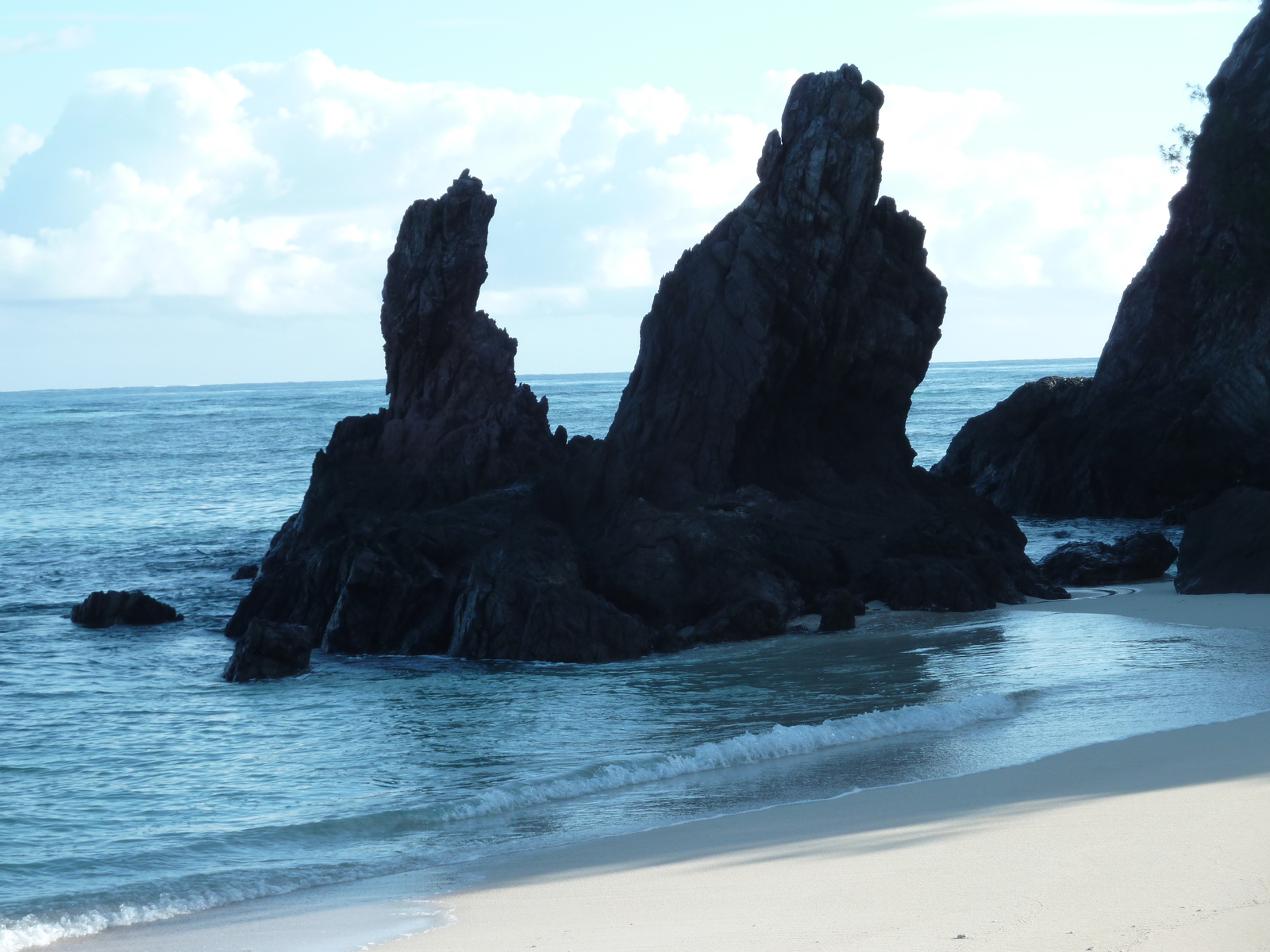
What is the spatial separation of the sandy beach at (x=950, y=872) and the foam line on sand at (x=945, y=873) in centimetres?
2

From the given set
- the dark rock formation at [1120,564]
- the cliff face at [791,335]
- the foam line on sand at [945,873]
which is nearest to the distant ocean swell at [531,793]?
the foam line on sand at [945,873]

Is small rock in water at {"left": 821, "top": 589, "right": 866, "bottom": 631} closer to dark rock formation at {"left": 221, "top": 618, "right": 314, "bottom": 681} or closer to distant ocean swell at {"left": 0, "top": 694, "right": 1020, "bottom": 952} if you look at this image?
distant ocean swell at {"left": 0, "top": 694, "right": 1020, "bottom": 952}

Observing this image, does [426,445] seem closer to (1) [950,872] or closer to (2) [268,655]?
(2) [268,655]

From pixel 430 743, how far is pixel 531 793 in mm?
2951

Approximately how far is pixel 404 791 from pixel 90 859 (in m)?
2.76

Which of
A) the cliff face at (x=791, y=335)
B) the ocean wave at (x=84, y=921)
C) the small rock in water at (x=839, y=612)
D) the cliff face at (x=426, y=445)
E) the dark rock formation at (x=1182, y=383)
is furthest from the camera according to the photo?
the dark rock formation at (x=1182, y=383)

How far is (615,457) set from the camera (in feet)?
74.1

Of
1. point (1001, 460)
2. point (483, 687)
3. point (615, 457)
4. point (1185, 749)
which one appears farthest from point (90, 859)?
point (1001, 460)

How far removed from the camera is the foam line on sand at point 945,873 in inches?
244

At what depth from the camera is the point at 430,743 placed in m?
14.1

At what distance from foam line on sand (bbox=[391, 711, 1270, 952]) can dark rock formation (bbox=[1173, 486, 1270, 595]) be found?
1086 centimetres

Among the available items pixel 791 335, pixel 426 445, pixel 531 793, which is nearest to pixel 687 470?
pixel 791 335

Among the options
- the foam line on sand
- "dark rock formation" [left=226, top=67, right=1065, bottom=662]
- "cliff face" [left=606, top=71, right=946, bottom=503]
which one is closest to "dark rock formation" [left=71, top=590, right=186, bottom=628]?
"dark rock formation" [left=226, top=67, right=1065, bottom=662]

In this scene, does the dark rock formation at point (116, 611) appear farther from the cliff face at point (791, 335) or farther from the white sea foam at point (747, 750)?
the white sea foam at point (747, 750)
